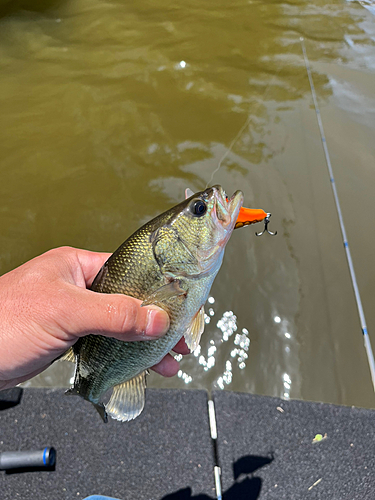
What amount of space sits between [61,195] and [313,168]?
2.85 m

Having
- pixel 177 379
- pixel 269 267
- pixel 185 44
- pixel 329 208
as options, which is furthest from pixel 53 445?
pixel 185 44

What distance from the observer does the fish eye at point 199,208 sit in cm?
155

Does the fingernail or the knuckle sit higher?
the knuckle

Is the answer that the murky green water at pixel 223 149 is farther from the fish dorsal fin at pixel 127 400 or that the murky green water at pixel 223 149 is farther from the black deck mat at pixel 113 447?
the fish dorsal fin at pixel 127 400

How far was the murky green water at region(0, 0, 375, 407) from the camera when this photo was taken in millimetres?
2816

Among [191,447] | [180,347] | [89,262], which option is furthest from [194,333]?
[191,447]

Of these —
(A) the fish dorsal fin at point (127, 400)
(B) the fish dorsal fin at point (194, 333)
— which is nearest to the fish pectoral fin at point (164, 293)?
(B) the fish dorsal fin at point (194, 333)

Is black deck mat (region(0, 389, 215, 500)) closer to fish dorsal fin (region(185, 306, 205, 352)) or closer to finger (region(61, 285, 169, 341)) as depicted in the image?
fish dorsal fin (region(185, 306, 205, 352))

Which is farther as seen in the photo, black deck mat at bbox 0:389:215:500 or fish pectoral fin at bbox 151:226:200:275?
black deck mat at bbox 0:389:215:500

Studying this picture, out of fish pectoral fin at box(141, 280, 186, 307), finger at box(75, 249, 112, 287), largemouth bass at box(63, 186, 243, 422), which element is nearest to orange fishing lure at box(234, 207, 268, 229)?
largemouth bass at box(63, 186, 243, 422)

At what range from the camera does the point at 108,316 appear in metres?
1.40

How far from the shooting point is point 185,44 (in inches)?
214

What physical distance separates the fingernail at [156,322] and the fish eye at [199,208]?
465 mm

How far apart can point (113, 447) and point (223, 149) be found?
10.6 feet
